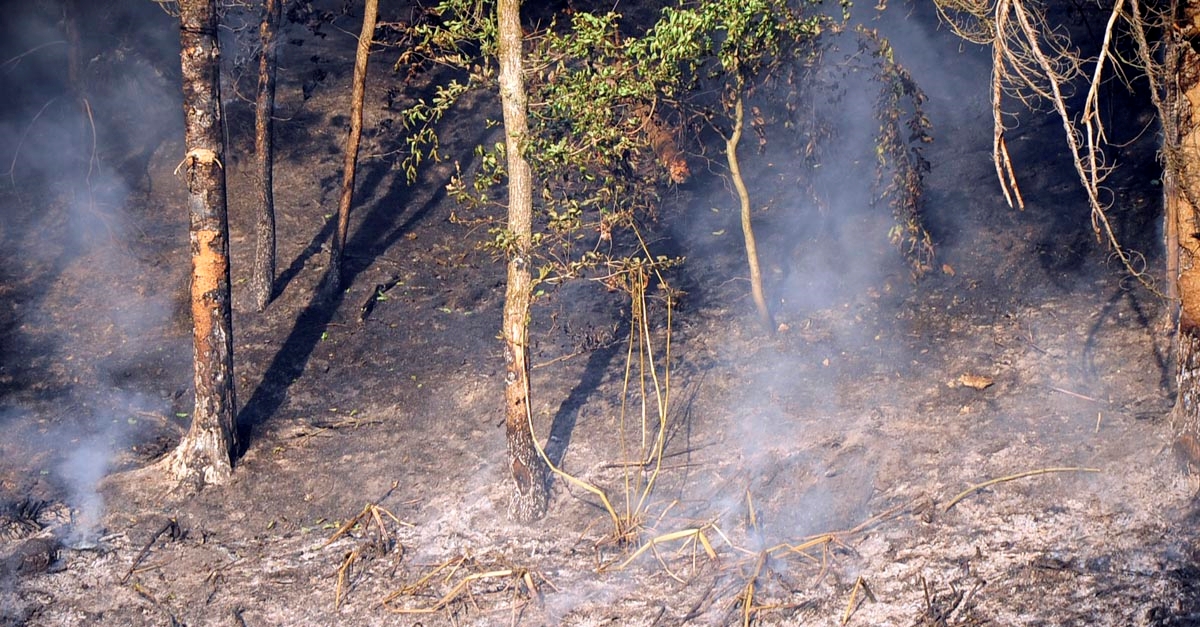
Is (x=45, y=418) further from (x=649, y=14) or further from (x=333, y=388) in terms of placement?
(x=649, y=14)

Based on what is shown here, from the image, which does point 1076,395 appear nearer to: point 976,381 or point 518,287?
point 976,381

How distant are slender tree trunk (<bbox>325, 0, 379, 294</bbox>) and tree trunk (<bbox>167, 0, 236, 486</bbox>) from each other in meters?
2.58

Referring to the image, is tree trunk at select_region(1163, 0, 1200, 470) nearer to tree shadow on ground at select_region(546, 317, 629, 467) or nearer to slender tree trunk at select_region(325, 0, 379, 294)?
tree shadow on ground at select_region(546, 317, 629, 467)

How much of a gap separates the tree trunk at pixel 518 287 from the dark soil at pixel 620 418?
0.97ft

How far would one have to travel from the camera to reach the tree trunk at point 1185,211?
19.7 feet

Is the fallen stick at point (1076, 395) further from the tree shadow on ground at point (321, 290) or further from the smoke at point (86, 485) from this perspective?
the smoke at point (86, 485)

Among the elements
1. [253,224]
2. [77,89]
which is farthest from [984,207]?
[77,89]

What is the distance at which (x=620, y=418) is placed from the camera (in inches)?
330

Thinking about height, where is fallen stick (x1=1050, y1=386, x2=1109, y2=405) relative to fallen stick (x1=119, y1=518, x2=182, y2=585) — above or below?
above

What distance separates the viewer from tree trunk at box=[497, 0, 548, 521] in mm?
6633

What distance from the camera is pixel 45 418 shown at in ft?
28.6

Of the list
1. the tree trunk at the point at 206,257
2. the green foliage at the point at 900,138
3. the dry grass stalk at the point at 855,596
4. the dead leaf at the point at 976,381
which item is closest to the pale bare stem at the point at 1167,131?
the dead leaf at the point at 976,381

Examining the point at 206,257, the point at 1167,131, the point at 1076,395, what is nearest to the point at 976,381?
the point at 1076,395

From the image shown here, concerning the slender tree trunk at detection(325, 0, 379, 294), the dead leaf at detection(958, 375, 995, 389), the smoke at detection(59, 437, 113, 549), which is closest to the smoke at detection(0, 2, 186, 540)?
the smoke at detection(59, 437, 113, 549)
